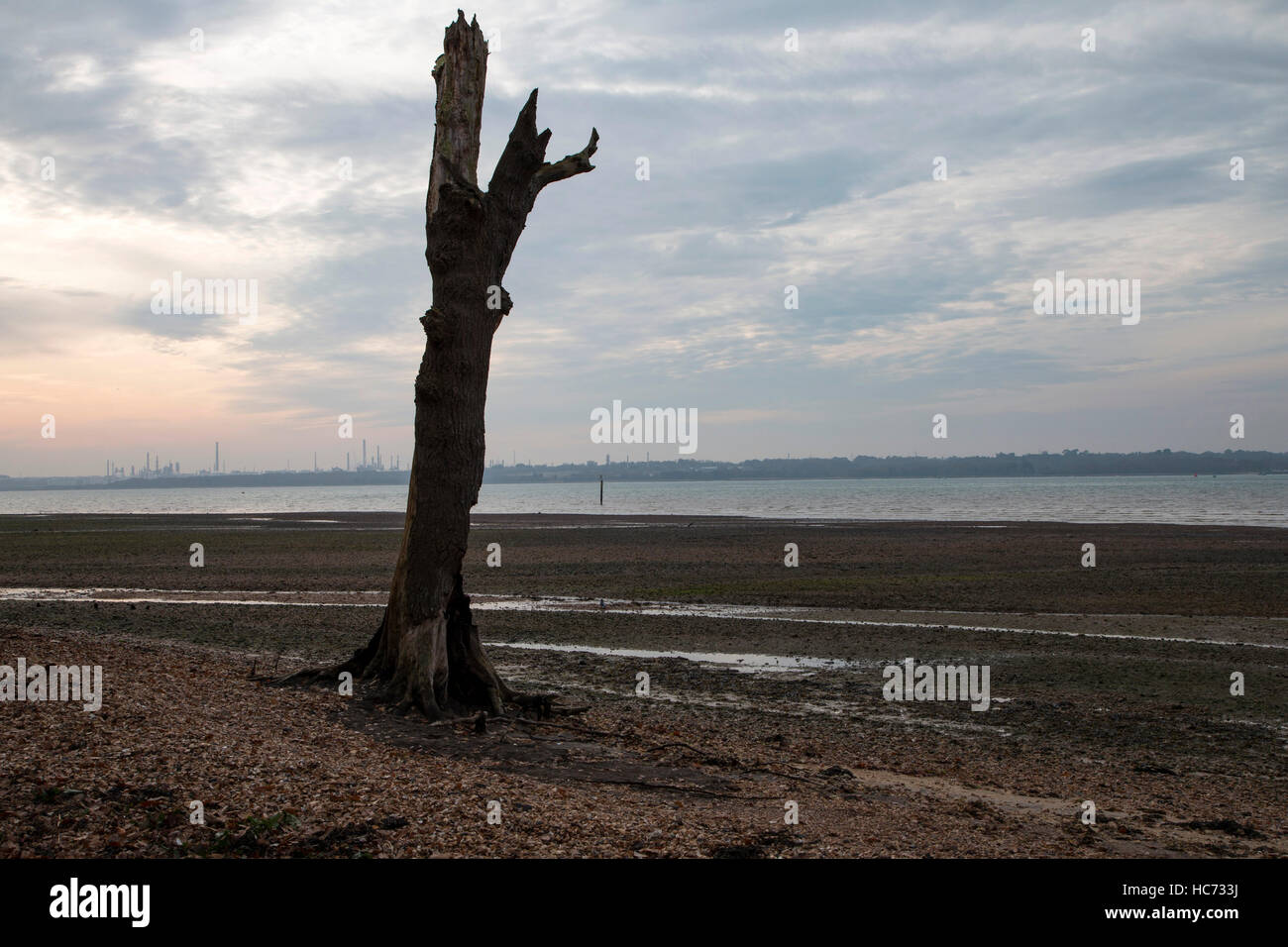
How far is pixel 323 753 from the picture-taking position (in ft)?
26.5

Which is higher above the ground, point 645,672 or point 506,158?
point 506,158

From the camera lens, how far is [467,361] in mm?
10992

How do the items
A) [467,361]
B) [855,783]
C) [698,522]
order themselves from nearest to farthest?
[855,783]
[467,361]
[698,522]

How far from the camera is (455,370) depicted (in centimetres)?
1095

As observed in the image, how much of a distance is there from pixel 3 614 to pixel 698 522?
155ft

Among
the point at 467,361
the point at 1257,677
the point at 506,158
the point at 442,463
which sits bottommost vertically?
the point at 1257,677

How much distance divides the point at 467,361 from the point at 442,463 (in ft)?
3.99

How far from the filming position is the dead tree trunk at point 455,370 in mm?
10812

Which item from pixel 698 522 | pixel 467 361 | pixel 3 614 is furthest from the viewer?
pixel 698 522

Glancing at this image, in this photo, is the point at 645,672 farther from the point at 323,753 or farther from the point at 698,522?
the point at 698,522

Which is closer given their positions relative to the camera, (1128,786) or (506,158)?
(1128,786)

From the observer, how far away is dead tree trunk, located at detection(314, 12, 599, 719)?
1081 centimetres

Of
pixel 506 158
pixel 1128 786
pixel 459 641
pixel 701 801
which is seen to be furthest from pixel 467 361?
pixel 1128 786
